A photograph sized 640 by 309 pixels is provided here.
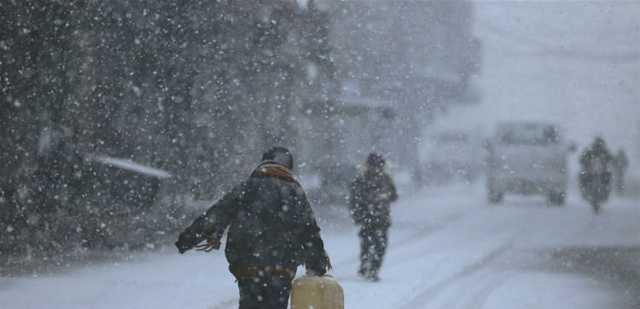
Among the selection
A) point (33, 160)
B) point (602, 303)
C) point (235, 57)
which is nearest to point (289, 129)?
point (235, 57)

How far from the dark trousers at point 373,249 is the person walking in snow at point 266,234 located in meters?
5.52

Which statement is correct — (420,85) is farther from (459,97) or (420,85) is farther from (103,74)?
(103,74)

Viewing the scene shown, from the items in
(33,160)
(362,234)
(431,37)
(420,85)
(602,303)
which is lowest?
(602,303)

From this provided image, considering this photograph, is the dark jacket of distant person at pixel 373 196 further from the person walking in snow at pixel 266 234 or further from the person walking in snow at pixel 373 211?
the person walking in snow at pixel 266 234

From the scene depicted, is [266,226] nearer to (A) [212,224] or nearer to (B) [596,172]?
(A) [212,224]

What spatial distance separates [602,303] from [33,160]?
7.08 m

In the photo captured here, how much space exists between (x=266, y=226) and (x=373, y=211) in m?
5.61

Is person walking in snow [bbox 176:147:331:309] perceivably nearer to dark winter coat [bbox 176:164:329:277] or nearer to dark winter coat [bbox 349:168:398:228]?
dark winter coat [bbox 176:164:329:277]

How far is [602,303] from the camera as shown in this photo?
920 centimetres

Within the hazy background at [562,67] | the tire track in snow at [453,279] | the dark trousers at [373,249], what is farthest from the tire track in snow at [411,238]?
the hazy background at [562,67]

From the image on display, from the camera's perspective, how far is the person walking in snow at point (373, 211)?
10.5 m

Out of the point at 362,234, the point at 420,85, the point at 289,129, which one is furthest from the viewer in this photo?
the point at 420,85

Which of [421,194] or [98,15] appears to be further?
[421,194]

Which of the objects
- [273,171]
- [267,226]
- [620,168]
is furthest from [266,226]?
[620,168]
